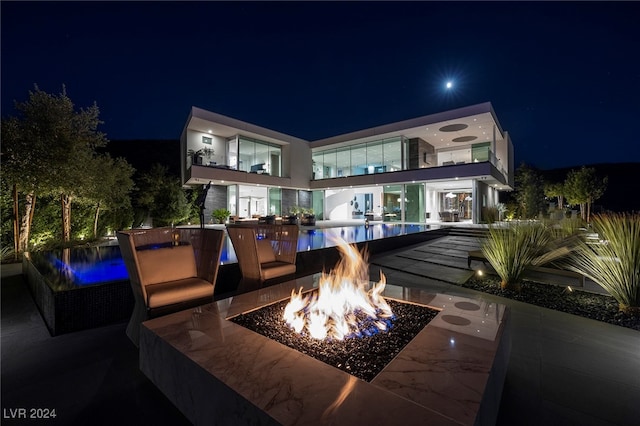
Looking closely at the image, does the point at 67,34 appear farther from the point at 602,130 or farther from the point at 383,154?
the point at 602,130

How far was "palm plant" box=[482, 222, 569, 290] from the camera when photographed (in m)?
4.20

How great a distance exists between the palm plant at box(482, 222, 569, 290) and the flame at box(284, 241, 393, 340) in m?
2.43

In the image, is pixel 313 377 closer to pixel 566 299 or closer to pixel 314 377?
pixel 314 377

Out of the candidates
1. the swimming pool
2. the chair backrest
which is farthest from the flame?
the swimming pool

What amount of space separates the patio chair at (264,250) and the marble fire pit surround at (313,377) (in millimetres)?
1292

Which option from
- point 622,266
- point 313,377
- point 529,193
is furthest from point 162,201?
point 529,193

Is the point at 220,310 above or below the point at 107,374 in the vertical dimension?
above

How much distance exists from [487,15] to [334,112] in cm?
3064

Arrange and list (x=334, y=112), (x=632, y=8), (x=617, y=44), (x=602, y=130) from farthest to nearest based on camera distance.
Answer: (x=602, y=130), (x=334, y=112), (x=617, y=44), (x=632, y=8)

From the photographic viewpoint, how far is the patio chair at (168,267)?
2588 mm

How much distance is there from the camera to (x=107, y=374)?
6.94 ft

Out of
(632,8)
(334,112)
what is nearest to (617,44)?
(632,8)

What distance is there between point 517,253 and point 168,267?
4934mm

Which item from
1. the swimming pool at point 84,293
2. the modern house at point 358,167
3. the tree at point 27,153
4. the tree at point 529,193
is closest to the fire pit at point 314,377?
the swimming pool at point 84,293
